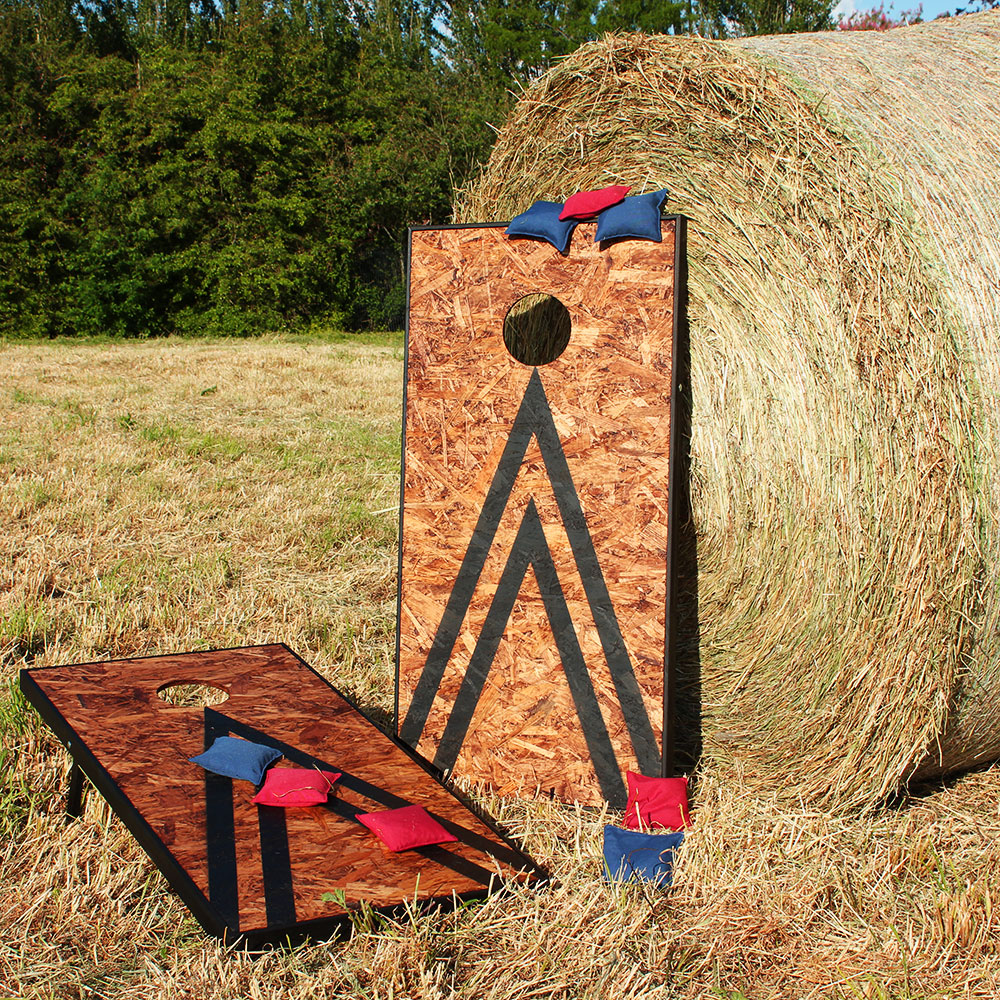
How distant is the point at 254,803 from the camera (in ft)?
9.29

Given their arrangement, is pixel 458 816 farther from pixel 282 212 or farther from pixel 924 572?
pixel 282 212

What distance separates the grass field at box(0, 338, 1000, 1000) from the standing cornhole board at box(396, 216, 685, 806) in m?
0.31

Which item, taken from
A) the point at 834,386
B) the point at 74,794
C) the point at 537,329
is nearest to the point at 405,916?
the point at 74,794

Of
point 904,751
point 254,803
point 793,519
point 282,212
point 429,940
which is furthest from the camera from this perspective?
point 282,212

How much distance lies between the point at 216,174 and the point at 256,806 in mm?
22716

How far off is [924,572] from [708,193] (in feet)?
4.97

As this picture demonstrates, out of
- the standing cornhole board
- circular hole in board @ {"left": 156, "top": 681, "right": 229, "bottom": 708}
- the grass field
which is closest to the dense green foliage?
the grass field

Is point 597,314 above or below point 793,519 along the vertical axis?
above

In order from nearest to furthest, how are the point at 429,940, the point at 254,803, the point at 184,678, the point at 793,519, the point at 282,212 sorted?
1. the point at 429,940
2. the point at 254,803
3. the point at 793,519
4. the point at 184,678
5. the point at 282,212

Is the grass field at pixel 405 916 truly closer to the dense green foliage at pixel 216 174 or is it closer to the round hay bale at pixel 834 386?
the round hay bale at pixel 834 386

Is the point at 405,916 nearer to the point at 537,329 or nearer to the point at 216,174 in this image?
the point at 537,329

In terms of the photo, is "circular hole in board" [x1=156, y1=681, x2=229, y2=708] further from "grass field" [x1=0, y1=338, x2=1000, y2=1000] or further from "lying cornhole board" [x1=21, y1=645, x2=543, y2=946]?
"lying cornhole board" [x1=21, y1=645, x2=543, y2=946]

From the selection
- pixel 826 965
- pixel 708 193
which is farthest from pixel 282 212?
pixel 826 965

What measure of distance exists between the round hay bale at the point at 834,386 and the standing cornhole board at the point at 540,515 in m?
0.32
